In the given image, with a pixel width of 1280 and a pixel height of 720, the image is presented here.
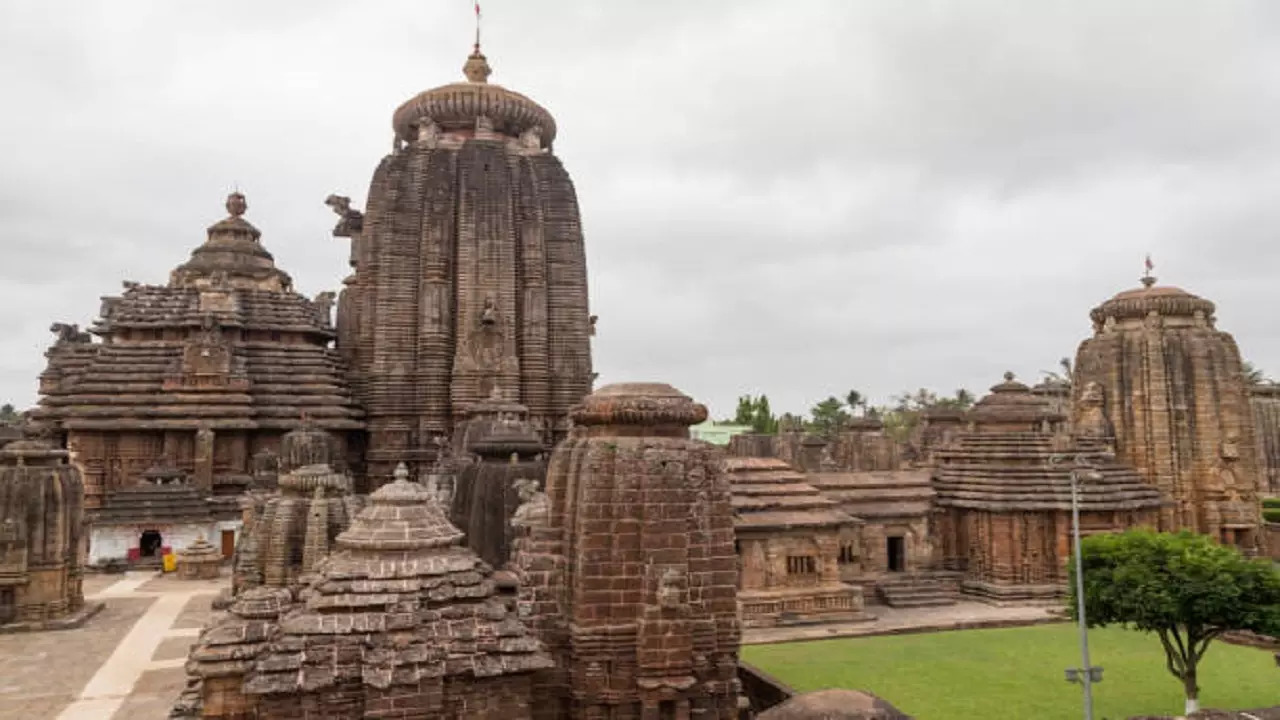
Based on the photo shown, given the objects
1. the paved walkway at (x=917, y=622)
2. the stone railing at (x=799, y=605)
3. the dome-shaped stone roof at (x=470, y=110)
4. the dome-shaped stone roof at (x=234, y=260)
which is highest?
the dome-shaped stone roof at (x=470, y=110)

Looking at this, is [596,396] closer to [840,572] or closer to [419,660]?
[419,660]

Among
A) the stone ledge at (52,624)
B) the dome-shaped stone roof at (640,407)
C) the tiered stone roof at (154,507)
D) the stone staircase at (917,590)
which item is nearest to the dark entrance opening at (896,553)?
the stone staircase at (917,590)

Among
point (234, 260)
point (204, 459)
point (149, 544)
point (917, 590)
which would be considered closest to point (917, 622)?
point (917, 590)

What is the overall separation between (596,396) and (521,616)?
9.05 feet

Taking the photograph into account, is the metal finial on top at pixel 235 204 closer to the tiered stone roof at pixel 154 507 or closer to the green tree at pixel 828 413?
the tiered stone roof at pixel 154 507

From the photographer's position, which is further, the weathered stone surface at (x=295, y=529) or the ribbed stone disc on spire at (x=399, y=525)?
the weathered stone surface at (x=295, y=529)

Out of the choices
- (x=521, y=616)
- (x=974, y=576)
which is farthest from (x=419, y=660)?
(x=974, y=576)

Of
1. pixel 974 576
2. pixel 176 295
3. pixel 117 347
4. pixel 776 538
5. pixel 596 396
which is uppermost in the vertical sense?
pixel 176 295

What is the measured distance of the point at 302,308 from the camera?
129ft

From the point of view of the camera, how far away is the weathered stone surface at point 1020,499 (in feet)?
87.4

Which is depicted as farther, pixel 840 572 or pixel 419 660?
pixel 840 572

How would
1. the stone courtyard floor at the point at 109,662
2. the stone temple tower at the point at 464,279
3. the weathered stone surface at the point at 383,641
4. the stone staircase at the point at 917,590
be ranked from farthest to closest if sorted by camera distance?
the stone temple tower at the point at 464,279 < the stone staircase at the point at 917,590 < the stone courtyard floor at the point at 109,662 < the weathered stone surface at the point at 383,641

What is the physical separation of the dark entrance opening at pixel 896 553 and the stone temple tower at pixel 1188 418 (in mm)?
9882

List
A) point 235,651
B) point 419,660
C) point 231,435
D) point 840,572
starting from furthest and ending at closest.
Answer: point 231,435 → point 840,572 → point 235,651 → point 419,660
